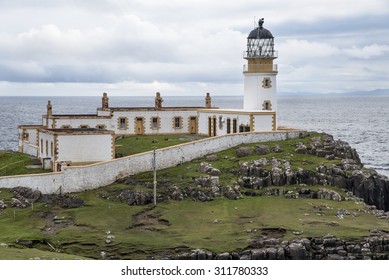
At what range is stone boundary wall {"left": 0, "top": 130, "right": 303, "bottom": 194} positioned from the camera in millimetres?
63812

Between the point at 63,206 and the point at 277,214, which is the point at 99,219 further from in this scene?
the point at 277,214

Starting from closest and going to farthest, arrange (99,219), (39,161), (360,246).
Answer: (360,246) → (99,219) → (39,161)

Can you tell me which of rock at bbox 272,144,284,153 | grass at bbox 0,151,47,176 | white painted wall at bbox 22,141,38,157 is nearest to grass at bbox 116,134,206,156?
white painted wall at bbox 22,141,38,157

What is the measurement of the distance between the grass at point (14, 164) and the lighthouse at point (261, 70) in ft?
85.7

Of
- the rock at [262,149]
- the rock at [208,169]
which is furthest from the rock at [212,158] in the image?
the rock at [262,149]

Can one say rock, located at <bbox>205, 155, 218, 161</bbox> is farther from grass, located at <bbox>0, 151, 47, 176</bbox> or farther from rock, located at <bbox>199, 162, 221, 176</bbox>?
grass, located at <bbox>0, 151, 47, 176</bbox>

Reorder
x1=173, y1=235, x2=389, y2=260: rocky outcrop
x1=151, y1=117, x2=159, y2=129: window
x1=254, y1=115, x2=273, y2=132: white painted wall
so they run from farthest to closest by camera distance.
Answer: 1. x1=151, y1=117, x2=159, y2=129: window
2. x1=254, y1=115, x2=273, y2=132: white painted wall
3. x1=173, y1=235, x2=389, y2=260: rocky outcrop

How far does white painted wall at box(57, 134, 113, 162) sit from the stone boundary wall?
254 cm

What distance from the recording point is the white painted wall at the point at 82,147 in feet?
225

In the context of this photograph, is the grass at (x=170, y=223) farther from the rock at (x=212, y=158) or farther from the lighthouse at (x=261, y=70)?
the lighthouse at (x=261, y=70)

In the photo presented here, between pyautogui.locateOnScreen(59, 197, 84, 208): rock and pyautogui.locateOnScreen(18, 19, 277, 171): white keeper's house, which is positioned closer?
pyautogui.locateOnScreen(59, 197, 84, 208): rock

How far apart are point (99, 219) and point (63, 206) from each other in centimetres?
501

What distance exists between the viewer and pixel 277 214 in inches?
2309

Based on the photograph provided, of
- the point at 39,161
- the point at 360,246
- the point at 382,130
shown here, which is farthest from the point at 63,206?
the point at 382,130
